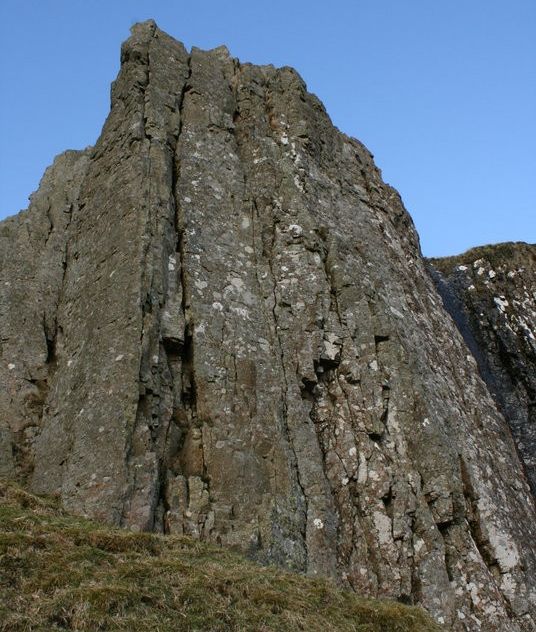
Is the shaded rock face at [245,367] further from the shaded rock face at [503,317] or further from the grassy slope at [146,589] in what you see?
the shaded rock face at [503,317]

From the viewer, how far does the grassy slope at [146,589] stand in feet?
33.9

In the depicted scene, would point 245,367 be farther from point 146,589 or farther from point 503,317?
point 503,317

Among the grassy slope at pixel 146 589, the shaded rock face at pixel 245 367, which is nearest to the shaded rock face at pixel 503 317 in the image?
the shaded rock face at pixel 245 367

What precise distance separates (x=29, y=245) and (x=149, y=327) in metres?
7.70

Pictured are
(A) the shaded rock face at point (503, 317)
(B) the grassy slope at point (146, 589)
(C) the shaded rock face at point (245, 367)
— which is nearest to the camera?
(B) the grassy slope at point (146, 589)

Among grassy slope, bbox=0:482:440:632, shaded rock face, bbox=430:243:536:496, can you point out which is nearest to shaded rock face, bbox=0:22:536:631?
grassy slope, bbox=0:482:440:632

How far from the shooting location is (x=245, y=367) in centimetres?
1842

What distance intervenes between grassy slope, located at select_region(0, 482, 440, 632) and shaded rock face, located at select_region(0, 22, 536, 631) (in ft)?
5.24

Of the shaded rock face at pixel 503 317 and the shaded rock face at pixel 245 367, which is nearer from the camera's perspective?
the shaded rock face at pixel 245 367

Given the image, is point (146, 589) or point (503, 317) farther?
point (503, 317)

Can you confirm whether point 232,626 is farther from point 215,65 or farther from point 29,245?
point 215,65

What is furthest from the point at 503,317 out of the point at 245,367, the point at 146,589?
the point at 146,589

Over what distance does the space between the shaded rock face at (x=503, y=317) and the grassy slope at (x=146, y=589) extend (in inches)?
690

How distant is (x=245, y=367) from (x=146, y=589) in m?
7.82
